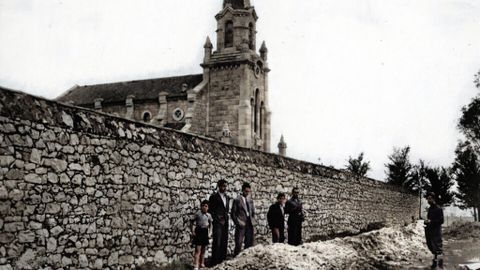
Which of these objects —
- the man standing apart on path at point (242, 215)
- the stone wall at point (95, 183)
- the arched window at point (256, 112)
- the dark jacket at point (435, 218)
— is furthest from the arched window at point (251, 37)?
the man standing apart on path at point (242, 215)

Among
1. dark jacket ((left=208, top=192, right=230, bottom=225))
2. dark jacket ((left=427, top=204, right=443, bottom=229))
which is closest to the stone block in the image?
dark jacket ((left=208, top=192, right=230, bottom=225))

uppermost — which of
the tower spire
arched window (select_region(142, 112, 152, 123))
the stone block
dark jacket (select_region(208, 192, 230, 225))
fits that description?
arched window (select_region(142, 112, 152, 123))

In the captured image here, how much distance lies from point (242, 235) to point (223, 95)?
3107cm

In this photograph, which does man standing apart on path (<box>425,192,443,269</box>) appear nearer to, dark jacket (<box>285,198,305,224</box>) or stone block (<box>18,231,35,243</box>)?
dark jacket (<box>285,198,305,224</box>)

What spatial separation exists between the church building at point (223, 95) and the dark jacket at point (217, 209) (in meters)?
27.7

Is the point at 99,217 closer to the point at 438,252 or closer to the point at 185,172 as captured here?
the point at 185,172

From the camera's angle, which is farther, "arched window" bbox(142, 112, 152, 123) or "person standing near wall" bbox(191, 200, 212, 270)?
"arched window" bbox(142, 112, 152, 123)

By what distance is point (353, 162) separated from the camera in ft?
154

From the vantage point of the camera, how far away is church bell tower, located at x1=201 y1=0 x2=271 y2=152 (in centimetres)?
4062

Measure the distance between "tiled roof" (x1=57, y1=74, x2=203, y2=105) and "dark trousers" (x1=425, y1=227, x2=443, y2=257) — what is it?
31.5 metres

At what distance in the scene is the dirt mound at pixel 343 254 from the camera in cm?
919

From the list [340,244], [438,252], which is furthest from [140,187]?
[438,252]

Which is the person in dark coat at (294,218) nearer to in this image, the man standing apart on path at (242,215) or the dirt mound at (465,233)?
the man standing apart on path at (242,215)

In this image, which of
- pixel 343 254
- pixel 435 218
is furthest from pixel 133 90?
pixel 435 218
